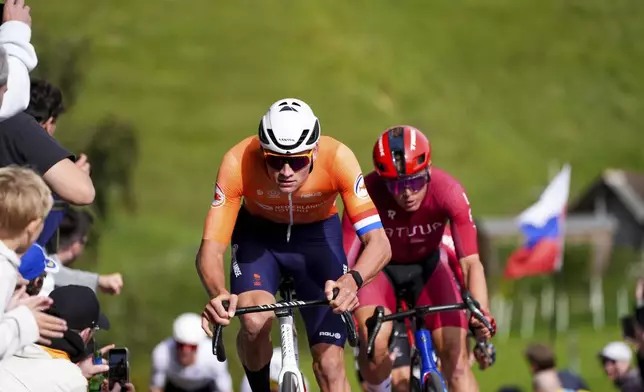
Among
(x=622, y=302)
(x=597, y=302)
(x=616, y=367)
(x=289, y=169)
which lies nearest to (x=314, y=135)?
(x=289, y=169)

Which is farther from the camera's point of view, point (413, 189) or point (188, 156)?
point (188, 156)

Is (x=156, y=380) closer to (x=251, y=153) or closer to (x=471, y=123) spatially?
(x=251, y=153)

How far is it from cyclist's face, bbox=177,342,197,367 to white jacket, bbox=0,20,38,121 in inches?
240

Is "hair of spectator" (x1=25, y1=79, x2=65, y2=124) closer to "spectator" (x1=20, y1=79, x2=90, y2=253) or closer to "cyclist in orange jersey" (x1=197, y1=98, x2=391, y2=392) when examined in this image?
"spectator" (x1=20, y1=79, x2=90, y2=253)

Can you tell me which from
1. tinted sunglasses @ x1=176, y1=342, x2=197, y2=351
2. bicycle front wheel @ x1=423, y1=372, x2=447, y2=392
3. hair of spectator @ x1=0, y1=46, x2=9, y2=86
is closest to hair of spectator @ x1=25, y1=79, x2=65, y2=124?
hair of spectator @ x1=0, y1=46, x2=9, y2=86

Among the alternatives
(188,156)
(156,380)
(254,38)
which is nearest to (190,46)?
(254,38)

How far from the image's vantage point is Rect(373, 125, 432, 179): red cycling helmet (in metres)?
10.1

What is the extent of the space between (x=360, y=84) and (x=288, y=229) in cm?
6377

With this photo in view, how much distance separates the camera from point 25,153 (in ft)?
24.1

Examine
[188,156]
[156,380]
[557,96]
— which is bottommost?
[156,380]

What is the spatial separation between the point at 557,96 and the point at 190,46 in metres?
25.0

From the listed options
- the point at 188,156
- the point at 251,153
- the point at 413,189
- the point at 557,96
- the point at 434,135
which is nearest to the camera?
the point at 251,153

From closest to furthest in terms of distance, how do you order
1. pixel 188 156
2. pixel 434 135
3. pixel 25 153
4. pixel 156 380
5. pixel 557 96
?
pixel 25 153 → pixel 156 380 → pixel 188 156 → pixel 434 135 → pixel 557 96

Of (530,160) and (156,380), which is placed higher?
(530,160)
